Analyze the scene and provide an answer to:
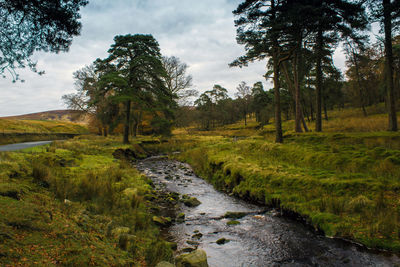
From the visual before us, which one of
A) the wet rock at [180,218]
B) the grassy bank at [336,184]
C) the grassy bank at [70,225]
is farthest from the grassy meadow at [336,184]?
the grassy bank at [70,225]

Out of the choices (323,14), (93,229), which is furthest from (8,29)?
(323,14)

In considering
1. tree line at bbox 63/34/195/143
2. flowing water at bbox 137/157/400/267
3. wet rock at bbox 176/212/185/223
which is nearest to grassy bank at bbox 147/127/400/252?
flowing water at bbox 137/157/400/267

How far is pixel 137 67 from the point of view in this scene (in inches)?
837

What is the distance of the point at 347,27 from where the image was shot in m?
12.8

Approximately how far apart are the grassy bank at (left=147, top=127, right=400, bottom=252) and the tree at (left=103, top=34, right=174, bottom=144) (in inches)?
472

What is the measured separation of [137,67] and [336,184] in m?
20.2

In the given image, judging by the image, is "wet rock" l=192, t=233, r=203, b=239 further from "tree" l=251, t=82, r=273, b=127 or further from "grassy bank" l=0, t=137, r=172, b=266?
"tree" l=251, t=82, r=273, b=127

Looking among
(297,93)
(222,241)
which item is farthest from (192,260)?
(297,93)

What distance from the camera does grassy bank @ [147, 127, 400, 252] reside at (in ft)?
16.1

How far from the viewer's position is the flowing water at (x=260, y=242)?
4242mm

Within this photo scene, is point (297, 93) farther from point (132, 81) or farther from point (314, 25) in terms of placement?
point (132, 81)

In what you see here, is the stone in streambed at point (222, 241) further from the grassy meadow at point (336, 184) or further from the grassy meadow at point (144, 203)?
the grassy meadow at point (336, 184)

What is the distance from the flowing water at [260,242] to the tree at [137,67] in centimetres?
1561

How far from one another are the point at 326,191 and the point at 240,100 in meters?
65.2
